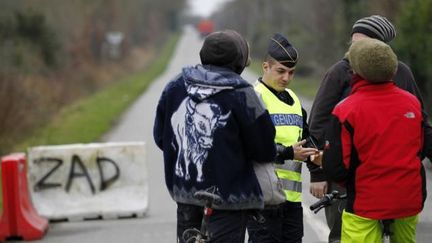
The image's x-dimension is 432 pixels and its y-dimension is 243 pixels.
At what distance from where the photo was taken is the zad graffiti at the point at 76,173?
1042 cm

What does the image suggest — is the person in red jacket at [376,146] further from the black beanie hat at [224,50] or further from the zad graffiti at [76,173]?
the zad graffiti at [76,173]

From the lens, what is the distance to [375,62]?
467 cm

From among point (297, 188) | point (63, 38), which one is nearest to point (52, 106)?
point (63, 38)

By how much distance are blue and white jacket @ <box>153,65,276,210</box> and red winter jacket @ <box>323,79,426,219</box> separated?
0.40 m

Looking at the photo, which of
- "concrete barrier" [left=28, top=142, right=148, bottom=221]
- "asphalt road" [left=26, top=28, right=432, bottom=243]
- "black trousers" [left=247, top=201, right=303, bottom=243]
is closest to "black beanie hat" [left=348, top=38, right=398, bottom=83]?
"black trousers" [left=247, top=201, right=303, bottom=243]

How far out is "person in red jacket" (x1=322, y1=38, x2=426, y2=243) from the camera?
466 cm

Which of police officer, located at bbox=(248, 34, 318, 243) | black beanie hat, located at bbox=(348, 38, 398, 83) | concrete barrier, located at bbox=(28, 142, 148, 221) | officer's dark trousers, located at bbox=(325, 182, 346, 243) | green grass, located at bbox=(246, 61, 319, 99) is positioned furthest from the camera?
green grass, located at bbox=(246, 61, 319, 99)

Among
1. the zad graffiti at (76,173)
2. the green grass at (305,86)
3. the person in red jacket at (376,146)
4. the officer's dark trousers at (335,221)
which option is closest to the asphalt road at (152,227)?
the zad graffiti at (76,173)

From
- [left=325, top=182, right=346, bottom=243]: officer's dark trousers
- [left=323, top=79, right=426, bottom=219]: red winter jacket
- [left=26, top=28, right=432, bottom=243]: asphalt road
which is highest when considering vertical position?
[left=323, top=79, right=426, bottom=219]: red winter jacket

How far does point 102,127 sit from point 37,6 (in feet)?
68.5

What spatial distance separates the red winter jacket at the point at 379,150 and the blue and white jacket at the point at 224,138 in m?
0.40

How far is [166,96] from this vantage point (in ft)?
16.6

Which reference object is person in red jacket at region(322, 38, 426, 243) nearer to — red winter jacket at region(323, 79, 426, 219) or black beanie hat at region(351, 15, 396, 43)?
red winter jacket at region(323, 79, 426, 219)

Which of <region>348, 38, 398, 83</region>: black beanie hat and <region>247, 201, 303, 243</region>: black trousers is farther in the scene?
<region>247, 201, 303, 243</region>: black trousers
